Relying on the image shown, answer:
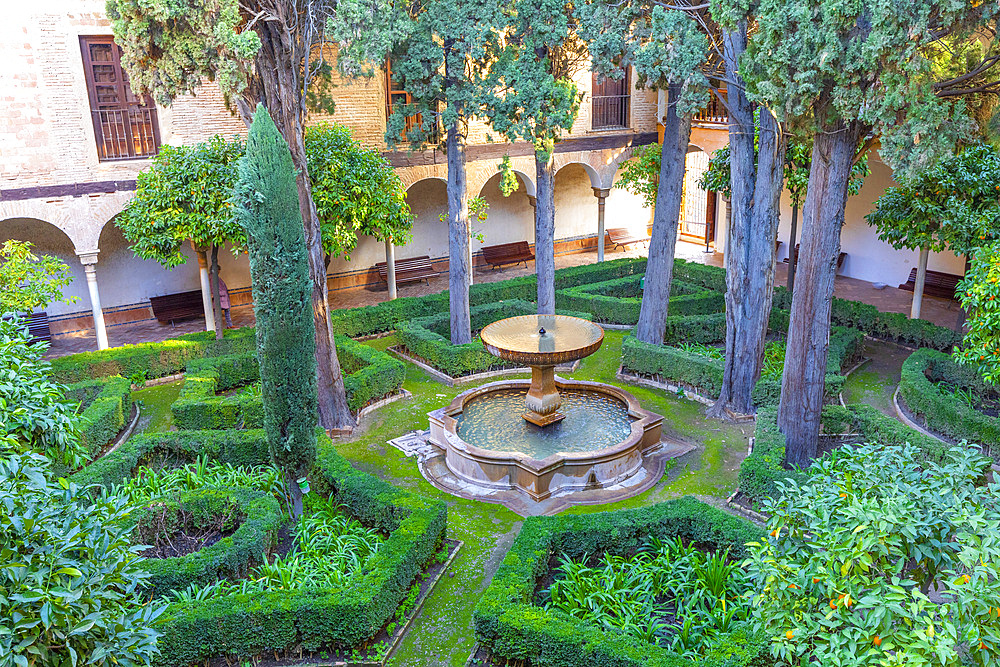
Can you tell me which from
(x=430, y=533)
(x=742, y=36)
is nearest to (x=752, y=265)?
(x=742, y=36)

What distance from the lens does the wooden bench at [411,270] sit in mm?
19359

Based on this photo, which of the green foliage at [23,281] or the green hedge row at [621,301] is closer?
the green foliage at [23,281]

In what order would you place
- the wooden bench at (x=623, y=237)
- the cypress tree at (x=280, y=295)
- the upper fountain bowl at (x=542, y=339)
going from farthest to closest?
1. the wooden bench at (x=623, y=237)
2. the upper fountain bowl at (x=542, y=339)
3. the cypress tree at (x=280, y=295)

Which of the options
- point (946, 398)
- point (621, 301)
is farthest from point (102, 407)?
point (946, 398)

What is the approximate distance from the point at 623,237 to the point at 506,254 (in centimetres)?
457

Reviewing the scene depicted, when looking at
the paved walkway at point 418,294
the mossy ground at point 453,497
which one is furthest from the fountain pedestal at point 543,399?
the paved walkway at point 418,294

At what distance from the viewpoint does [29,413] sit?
468cm

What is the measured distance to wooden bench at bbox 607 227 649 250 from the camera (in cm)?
2349

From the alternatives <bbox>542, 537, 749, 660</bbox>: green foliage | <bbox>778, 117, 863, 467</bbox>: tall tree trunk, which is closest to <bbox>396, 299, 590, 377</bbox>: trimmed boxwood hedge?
<bbox>778, 117, 863, 467</bbox>: tall tree trunk

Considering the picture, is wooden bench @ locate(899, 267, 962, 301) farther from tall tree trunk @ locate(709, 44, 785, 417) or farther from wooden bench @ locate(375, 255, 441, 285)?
wooden bench @ locate(375, 255, 441, 285)

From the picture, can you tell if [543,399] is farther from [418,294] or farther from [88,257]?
[88,257]

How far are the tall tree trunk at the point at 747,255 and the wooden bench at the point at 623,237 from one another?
39.0 ft

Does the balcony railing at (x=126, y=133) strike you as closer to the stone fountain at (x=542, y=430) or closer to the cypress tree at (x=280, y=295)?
the cypress tree at (x=280, y=295)

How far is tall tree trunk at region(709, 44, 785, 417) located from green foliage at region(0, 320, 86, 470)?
877 cm
